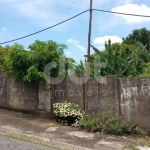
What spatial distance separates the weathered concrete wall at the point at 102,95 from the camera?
7.73 m

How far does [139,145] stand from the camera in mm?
6090

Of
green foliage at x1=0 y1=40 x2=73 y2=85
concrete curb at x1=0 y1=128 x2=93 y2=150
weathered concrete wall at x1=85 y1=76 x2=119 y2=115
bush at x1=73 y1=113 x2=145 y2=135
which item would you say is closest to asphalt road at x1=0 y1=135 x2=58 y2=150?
concrete curb at x1=0 y1=128 x2=93 y2=150

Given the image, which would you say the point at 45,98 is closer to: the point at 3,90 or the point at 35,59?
the point at 35,59

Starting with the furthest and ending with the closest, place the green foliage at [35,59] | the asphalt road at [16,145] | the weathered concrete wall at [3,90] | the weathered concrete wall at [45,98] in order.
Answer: the weathered concrete wall at [3,90] → the weathered concrete wall at [45,98] → the green foliage at [35,59] → the asphalt road at [16,145]

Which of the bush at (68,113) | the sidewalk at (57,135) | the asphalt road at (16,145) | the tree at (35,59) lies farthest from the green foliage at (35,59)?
the asphalt road at (16,145)

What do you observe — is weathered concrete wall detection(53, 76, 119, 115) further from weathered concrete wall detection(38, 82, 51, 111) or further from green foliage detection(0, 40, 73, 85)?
green foliage detection(0, 40, 73, 85)

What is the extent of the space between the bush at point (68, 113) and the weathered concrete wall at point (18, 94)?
1.38m

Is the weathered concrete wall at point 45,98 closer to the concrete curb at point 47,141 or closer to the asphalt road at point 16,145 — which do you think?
the concrete curb at point 47,141

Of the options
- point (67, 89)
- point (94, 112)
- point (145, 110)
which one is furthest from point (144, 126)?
point (67, 89)

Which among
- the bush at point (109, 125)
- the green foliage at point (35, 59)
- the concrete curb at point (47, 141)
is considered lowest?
the concrete curb at point (47, 141)

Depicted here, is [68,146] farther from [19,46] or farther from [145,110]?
[19,46]

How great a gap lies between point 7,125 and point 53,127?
59.2 inches

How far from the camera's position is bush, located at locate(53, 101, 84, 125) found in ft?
26.9

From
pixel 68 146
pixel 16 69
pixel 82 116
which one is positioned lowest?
pixel 68 146
